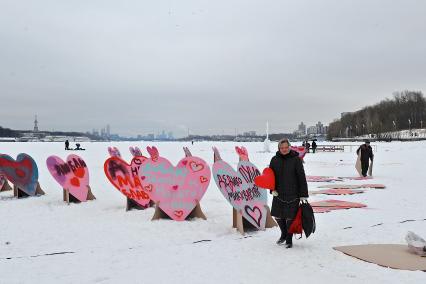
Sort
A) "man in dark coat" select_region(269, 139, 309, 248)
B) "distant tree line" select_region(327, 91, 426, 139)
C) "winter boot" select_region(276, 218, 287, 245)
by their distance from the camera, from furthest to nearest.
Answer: "distant tree line" select_region(327, 91, 426, 139) < "winter boot" select_region(276, 218, 287, 245) < "man in dark coat" select_region(269, 139, 309, 248)

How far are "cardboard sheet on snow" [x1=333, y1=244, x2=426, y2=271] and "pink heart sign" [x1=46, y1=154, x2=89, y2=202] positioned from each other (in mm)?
7212

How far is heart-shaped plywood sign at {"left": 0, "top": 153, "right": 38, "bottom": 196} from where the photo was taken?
1218 centimetres

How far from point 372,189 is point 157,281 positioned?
374 inches

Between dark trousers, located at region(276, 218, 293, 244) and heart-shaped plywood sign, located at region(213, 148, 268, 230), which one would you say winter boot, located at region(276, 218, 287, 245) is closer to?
dark trousers, located at region(276, 218, 293, 244)

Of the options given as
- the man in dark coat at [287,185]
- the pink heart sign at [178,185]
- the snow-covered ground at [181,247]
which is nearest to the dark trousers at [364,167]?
the snow-covered ground at [181,247]

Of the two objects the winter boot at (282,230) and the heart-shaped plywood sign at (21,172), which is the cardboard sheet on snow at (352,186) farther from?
the heart-shaped plywood sign at (21,172)

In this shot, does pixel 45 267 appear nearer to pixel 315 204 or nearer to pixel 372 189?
pixel 315 204

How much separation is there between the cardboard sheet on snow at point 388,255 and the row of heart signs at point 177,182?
193 centimetres

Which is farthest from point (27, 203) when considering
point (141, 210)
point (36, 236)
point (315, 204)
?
point (315, 204)

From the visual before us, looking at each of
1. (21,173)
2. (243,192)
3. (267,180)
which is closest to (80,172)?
(21,173)

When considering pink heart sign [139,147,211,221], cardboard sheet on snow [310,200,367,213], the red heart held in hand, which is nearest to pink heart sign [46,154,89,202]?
pink heart sign [139,147,211,221]

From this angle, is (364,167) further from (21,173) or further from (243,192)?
(21,173)

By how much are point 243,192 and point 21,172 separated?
7673 millimetres

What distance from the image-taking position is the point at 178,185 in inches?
338
